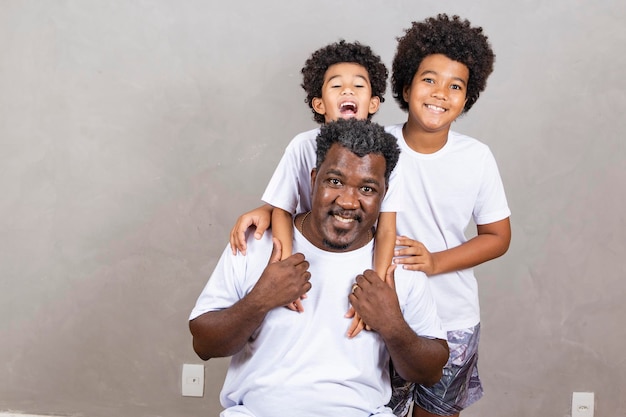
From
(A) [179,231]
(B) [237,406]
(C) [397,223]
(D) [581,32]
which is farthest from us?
(A) [179,231]

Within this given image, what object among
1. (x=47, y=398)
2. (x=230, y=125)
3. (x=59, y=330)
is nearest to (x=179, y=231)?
(x=230, y=125)

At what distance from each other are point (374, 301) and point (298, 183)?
45 cm

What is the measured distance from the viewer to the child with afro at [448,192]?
86.8 inches

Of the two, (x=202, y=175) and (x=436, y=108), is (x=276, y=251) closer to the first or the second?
(x=436, y=108)

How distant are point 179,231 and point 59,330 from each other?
0.69 meters

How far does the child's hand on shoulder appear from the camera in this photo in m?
2.03

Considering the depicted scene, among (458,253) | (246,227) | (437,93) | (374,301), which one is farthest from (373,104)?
(374,301)

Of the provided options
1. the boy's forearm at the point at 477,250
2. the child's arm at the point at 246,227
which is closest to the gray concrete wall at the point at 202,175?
the boy's forearm at the point at 477,250

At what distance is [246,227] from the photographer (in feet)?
6.63

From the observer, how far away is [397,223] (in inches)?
87.8

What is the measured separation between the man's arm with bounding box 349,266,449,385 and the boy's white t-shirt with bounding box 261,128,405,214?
22 cm

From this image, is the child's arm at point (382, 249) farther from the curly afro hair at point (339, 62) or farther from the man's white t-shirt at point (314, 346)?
the curly afro hair at point (339, 62)

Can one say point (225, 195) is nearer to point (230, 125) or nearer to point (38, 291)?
point (230, 125)

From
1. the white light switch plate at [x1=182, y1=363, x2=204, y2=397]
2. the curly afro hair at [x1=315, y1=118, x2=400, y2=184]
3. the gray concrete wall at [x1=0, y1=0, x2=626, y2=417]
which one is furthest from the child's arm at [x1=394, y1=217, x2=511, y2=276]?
the white light switch plate at [x1=182, y1=363, x2=204, y2=397]
